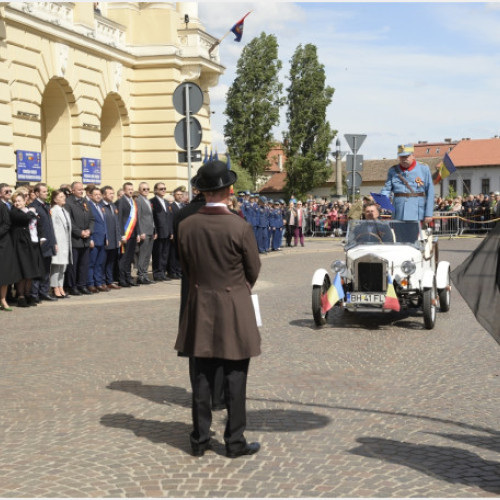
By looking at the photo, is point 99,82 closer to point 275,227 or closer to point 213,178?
point 275,227

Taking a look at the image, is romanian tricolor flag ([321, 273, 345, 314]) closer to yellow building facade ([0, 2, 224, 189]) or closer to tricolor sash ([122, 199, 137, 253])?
tricolor sash ([122, 199, 137, 253])

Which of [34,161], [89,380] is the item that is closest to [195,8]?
[34,161]

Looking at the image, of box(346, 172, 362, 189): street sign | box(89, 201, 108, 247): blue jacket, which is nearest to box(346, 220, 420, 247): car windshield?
box(89, 201, 108, 247): blue jacket

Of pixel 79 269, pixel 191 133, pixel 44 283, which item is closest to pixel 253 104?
pixel 191 133

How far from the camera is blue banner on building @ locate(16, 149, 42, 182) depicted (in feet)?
66.5

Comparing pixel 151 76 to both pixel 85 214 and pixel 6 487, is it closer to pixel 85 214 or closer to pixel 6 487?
pixel 85 214

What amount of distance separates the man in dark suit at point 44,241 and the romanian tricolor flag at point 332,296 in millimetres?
5232

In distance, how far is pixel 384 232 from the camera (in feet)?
38.8

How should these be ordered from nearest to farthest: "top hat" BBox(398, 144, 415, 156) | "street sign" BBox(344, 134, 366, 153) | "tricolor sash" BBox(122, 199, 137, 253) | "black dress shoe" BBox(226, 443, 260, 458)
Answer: "black dress shoe" BBox(226, 443, 260, 458) → "top hat" BBox(398, 144, 415, 156) → "tricolor sash" BBox(122, 199, 137, 253) → "street sign" BBox(344, 134, 366, 153)

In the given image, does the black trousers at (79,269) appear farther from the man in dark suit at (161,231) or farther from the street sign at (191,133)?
the man in dark suit at (161,231)

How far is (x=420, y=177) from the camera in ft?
40.6

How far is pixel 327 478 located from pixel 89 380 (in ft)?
11.4

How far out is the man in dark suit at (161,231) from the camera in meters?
18.2

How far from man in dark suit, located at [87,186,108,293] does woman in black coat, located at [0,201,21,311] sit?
2488mm
